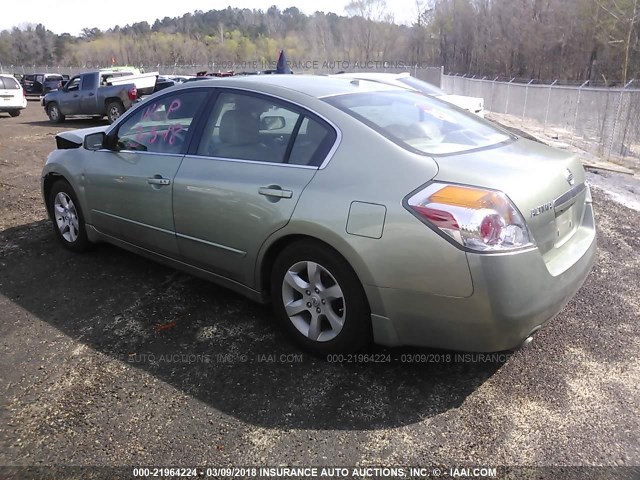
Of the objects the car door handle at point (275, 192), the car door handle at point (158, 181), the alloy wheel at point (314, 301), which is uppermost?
the car door handle at point (275, 192)

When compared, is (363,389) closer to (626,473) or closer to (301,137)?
(626,473)

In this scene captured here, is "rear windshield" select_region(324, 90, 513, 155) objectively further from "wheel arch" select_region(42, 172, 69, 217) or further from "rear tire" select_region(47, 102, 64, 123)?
"rear tire" select_region(47, 102, 64, 123)

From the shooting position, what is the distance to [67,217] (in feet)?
15.8

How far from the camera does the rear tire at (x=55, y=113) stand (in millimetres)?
17125

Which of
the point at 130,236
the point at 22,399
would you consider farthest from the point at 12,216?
the point at 22,399

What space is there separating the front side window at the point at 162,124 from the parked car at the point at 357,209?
0.04 ft

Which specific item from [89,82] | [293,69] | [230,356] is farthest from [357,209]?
[293,69]

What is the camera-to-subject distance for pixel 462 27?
8006 centimetres

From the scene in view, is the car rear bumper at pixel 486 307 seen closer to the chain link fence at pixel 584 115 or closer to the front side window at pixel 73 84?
the chain link fence at pixel 584 115

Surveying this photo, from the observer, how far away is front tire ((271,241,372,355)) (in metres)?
2.75

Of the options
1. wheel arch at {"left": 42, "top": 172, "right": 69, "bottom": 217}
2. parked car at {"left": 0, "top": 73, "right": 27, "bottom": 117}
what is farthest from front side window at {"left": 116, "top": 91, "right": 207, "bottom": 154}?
A: parked car at {"left": 0, "top": 73, "right": 27, "bottom": 117}

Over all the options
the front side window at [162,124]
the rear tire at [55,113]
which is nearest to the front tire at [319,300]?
the front side window at [162,124]

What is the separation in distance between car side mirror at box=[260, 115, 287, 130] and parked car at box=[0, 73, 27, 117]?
2002 centimetres

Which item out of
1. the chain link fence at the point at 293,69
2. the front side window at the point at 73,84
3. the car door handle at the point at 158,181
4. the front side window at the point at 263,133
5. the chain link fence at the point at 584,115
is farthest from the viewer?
the chain link fence at the point at 293,69
